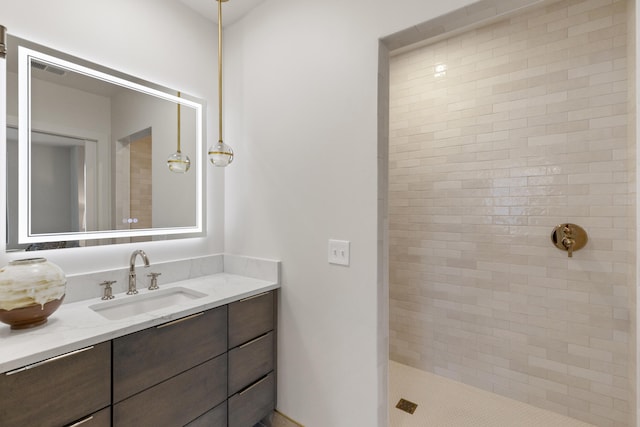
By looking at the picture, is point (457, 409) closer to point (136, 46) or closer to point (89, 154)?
point (89, 154)

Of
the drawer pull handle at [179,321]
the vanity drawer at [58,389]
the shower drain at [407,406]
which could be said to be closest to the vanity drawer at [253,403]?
the drawer pull handle at [179,321]

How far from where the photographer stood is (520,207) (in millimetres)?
2053

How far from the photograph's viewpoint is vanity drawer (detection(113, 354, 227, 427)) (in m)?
1.19

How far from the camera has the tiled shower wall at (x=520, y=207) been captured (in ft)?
5.80

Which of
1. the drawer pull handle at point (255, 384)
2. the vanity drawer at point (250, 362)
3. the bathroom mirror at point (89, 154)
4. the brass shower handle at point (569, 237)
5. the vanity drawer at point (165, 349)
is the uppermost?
the bathroom mirror at point (89, 154)

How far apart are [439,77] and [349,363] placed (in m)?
2.11

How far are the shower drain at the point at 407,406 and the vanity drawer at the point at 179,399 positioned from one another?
3.92 ft

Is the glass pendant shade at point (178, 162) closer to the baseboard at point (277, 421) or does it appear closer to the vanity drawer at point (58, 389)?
the vanity drawer at point (58, 389)

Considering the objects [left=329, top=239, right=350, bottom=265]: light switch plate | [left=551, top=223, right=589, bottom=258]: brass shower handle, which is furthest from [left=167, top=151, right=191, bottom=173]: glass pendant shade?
[left=551, top=223, right=589, bottom=258]: brass shower handle

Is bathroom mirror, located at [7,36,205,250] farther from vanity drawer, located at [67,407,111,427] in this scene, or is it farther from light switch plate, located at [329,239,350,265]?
light switch plate, located at [329,239,350,265]

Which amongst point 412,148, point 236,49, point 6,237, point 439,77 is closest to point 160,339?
point 6,237

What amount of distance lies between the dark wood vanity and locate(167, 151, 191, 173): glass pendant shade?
0.93 metres

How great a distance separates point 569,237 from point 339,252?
1445mm

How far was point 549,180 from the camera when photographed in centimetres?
195
